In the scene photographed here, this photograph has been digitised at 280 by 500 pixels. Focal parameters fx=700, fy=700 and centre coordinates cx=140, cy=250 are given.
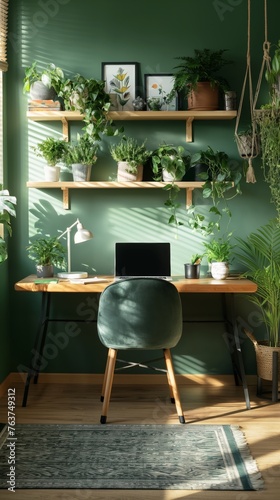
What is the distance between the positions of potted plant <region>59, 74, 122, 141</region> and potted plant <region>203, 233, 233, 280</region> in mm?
999

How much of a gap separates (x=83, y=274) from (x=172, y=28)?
1.79 metres

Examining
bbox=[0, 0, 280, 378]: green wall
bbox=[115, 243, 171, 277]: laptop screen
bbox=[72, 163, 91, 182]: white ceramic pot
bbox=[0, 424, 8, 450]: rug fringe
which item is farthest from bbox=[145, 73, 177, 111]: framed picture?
bbox=[0, 424, 8, 450]: rug fringe

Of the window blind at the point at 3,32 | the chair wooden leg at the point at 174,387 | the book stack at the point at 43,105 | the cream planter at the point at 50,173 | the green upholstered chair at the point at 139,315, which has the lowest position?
the chair wooden leg at the point at 174,387

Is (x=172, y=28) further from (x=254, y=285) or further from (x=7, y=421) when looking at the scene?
(x=7, y=421)

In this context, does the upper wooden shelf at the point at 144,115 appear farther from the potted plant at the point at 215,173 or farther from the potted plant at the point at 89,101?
the potted plant at the point at 215,173

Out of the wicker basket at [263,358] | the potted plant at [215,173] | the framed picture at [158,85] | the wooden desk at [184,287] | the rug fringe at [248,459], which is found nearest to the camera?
the rug fringe at [248,459]

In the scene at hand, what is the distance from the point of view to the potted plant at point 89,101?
4570 mm

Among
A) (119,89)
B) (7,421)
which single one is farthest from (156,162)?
(7,421)

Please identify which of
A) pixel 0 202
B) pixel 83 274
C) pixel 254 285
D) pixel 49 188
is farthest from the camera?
pixel 49 188

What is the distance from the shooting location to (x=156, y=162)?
4.64 metres

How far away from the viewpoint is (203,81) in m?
4.64

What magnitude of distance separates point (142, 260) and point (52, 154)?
929 mm

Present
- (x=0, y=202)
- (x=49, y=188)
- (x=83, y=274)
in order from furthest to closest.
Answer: (x=49, y=188) < (x=83, y=274) < (x=0, y=202)

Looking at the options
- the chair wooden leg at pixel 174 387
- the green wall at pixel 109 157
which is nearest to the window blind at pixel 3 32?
the green wall at pixel 109 157
